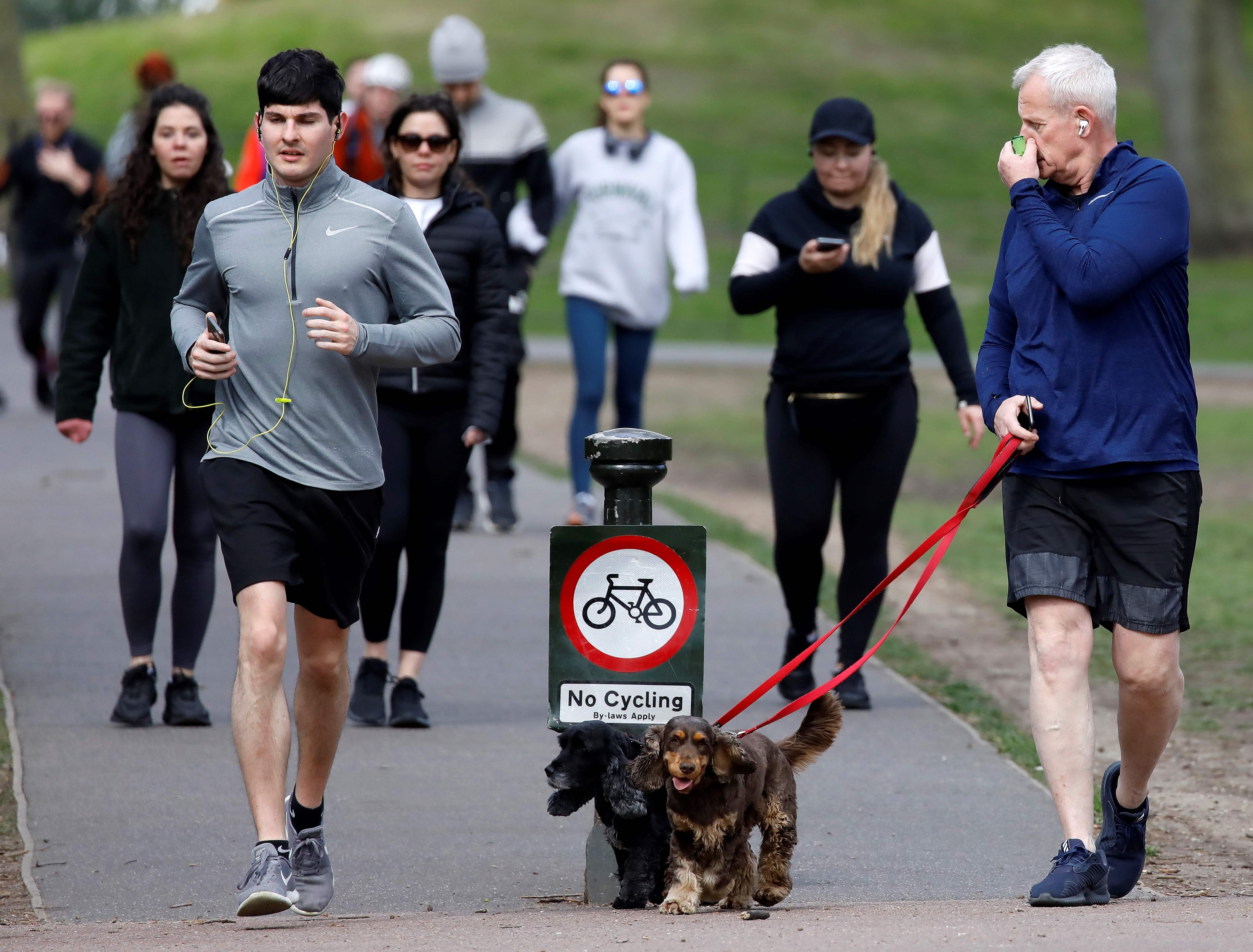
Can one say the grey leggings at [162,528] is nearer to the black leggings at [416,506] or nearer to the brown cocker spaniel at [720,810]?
the black leggings at [416,506]

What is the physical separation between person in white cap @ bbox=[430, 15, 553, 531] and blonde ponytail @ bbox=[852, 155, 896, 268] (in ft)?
8.05

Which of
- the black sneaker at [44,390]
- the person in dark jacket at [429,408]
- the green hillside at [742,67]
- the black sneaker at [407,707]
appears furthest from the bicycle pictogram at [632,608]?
the green hillside at [742,67]

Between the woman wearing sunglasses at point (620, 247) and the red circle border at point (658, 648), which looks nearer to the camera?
the red circle border at point (658, 648)

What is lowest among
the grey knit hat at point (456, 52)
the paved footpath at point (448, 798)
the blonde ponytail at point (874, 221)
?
the paved footpath at point (448, 798)

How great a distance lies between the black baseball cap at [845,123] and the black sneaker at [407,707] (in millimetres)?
2329

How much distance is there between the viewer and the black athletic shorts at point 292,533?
443 centimetres

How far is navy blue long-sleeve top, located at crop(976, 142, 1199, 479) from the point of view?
14.2 feet

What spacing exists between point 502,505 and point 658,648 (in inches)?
220

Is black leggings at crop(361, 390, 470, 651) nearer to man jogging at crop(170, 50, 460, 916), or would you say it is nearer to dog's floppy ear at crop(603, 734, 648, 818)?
man jogging at crop(170, 50, 460, 916)

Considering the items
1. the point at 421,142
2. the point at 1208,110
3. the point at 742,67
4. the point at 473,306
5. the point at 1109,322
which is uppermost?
the point at 742,67

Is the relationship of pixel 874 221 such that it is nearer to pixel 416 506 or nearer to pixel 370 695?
pixel 416 506

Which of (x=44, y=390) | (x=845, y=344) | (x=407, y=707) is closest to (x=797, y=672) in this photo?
(x=845, y=344)

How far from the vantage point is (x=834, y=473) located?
6777 mm

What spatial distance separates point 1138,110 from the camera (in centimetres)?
4569
